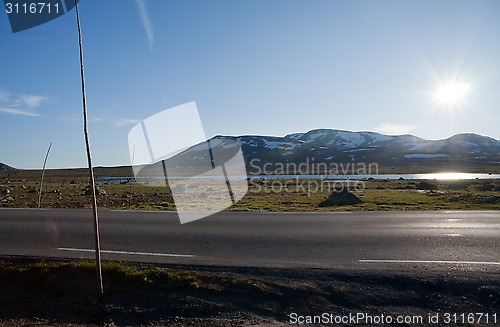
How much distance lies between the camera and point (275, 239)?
934 centimetres

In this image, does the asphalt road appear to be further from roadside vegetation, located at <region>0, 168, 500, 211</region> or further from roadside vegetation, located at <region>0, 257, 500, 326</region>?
roadside vegetation, located at <region>0, 168, 500, 211</region>

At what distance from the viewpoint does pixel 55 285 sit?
626 centimetres

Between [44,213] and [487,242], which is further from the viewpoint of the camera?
[44,213]

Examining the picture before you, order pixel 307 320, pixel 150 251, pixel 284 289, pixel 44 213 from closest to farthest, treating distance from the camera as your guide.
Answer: pixel 307 320 → pixel 284 289 → pixel 150 251 → pixel 44 213

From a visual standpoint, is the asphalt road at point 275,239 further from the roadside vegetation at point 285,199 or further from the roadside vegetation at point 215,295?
the roadside vegetation at point 285,199

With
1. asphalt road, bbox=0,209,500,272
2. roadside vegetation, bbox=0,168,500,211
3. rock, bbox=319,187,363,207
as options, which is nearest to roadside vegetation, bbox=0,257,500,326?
asphalt road, bbox=0,209,500,272

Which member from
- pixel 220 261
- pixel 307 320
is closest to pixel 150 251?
pixel 220 261

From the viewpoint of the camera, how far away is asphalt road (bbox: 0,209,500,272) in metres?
7.48

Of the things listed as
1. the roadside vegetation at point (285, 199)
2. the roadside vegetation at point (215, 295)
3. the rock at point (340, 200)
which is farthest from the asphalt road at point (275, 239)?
the rock at point (340, 200)

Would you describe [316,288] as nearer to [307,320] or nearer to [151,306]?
[307,320]

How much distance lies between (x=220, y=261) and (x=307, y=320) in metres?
2.86

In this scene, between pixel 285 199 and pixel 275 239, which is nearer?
pixel 275 239

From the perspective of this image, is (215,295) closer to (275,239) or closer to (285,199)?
(275,239)

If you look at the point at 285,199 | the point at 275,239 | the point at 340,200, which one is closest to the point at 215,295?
the point at 275,239
